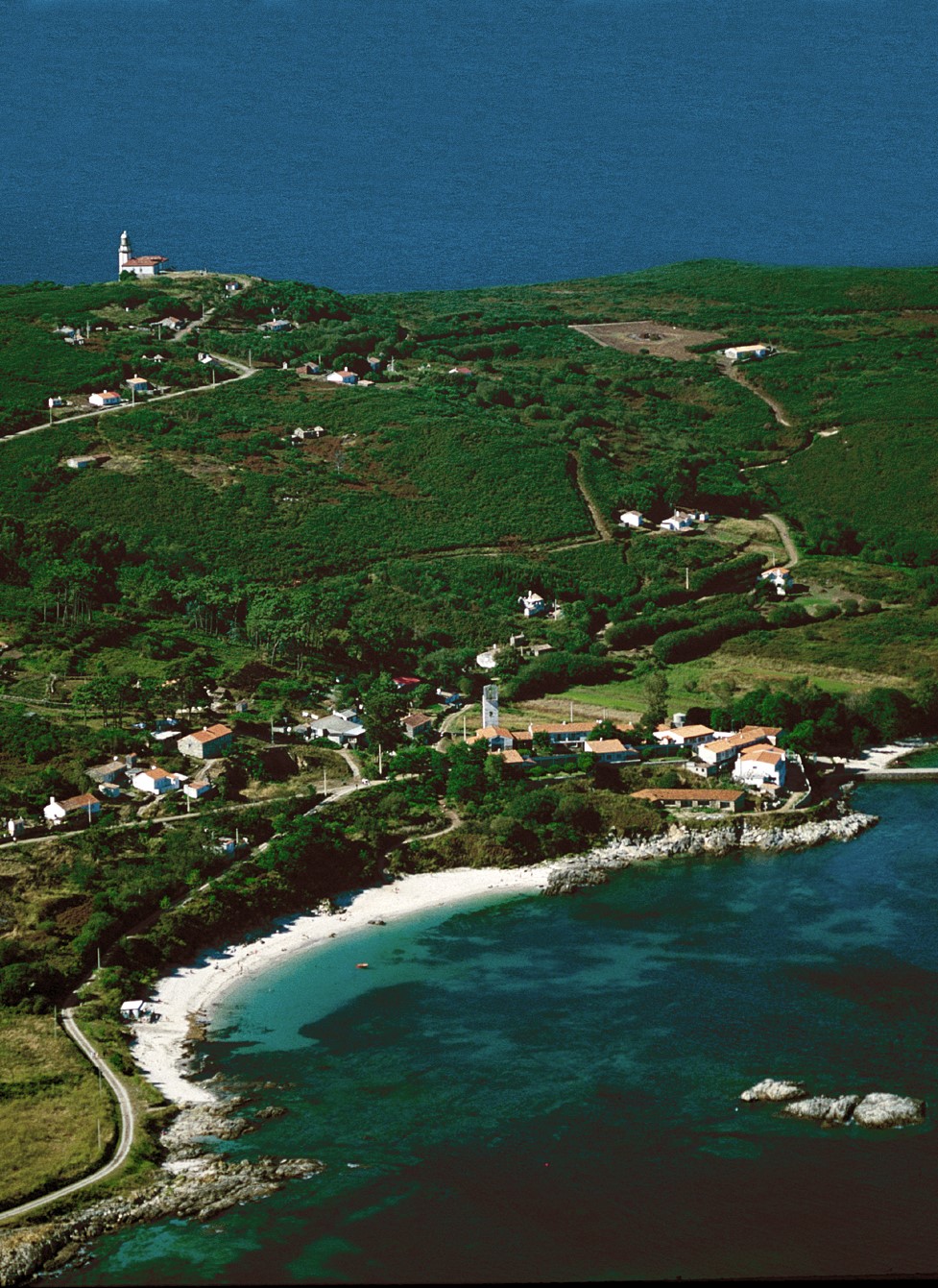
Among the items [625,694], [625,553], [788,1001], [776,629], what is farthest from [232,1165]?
[625,553]

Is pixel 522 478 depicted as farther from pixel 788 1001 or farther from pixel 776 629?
pixel 788 1001

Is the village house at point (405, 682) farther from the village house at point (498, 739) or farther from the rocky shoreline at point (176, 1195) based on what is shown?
the rocky shoreline at point (176, 1195)

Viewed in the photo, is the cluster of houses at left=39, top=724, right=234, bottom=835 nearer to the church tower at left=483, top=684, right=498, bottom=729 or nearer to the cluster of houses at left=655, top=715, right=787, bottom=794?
the church tower at left=483, top=684, right=498, bottom=729

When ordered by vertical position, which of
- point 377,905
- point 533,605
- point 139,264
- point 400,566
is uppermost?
point 139,264

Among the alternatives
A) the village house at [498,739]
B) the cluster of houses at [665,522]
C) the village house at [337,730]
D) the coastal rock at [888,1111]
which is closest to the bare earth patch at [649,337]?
the cluster of houses at [665,522]

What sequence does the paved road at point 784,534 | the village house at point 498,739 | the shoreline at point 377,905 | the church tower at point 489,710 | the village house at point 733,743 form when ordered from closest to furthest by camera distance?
the shoreline at point 377,905
the village house at point 733,743
the village house at point 498,739
the church tower at point 489,710
the paved road at point 784,534

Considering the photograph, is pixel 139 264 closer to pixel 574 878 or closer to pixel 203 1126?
pixel 574 878

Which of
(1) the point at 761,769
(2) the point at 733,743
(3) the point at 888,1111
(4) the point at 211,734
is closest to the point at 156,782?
(4) the point at 211,734

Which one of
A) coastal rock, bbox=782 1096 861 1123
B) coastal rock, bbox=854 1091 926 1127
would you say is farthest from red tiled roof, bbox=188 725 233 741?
coastal rock, bbox=854 1091 926 1127
